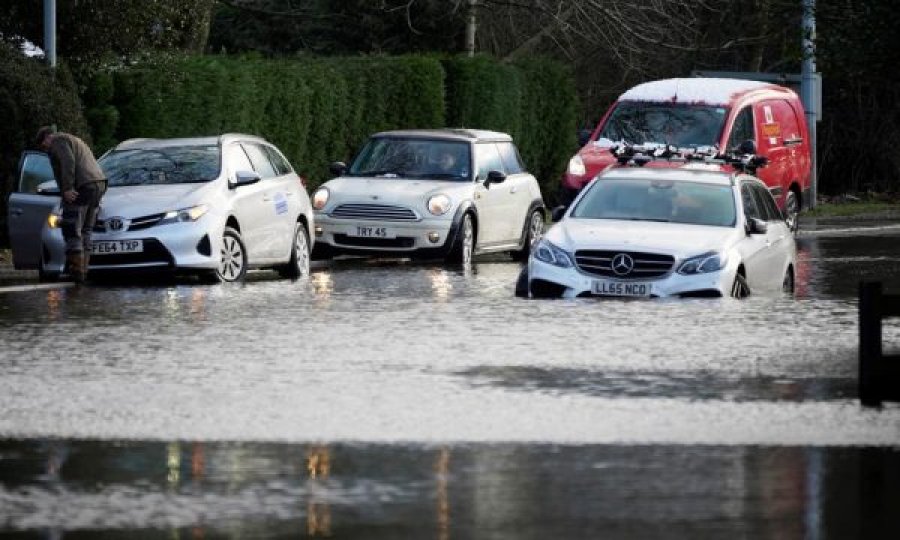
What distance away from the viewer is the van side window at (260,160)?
24.1 metres

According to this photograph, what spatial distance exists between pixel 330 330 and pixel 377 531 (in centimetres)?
870

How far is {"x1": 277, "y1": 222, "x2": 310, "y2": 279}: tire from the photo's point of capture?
2445 cm

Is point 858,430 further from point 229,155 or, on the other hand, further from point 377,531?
point 229,155

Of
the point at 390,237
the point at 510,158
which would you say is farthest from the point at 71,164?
the point at 510,158

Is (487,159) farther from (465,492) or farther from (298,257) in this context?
(465,492)

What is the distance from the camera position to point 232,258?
22.9m

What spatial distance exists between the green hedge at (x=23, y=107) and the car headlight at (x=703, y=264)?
9.90 m

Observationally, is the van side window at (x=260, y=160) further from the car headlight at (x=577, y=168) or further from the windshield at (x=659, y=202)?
the car headlight at (x=577, y=168)

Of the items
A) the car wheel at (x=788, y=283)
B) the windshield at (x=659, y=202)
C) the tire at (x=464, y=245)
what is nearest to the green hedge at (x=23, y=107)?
the tire at (x=464, y=245)

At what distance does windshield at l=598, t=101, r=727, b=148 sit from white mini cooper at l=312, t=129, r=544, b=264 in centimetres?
160

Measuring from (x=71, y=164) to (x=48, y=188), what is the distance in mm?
723

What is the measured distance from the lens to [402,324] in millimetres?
18234

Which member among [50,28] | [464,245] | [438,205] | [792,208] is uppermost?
[50,28]

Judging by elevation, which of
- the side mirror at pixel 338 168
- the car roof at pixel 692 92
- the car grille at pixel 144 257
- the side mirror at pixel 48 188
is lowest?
the car grille at pixel 144 257
